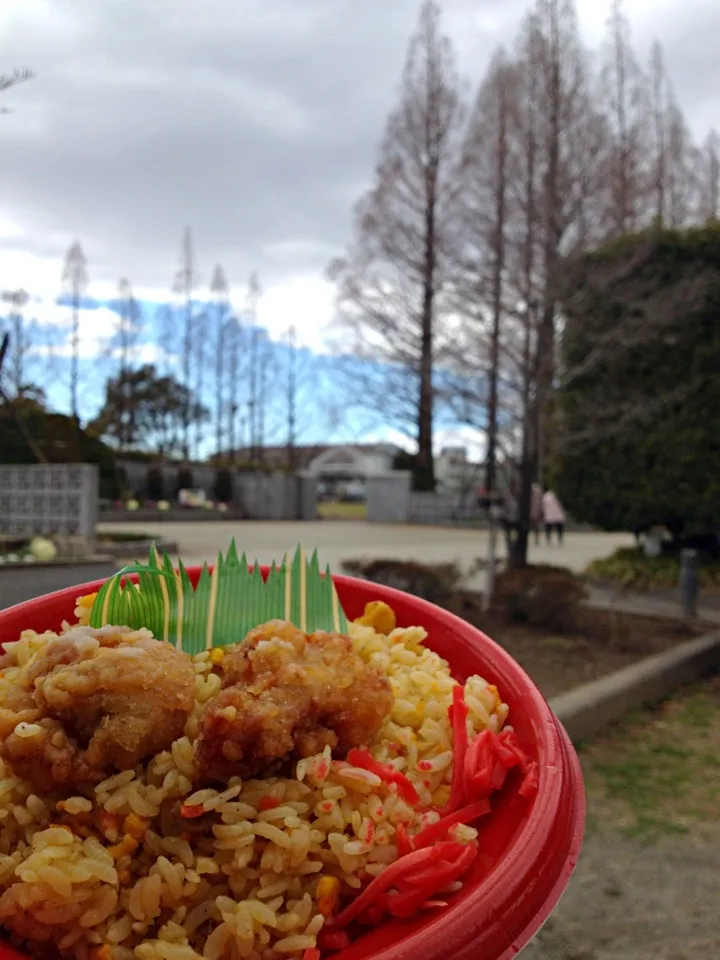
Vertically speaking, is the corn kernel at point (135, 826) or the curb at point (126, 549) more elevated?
the corn kernel at point (135, 826)

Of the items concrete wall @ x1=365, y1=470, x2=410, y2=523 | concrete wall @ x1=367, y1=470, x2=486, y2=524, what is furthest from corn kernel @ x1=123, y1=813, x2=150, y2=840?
concrete wall @ x1=365, y1=470, x2=410, y2=523

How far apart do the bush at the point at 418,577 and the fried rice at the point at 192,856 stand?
4.51m

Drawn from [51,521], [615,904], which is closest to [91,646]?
[615,904]

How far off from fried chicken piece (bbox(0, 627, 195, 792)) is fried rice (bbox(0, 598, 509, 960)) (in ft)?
0.09

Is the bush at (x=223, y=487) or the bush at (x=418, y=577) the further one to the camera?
the bush at (x=223, y=487)

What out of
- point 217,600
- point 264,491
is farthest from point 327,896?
Answer: point 264,491

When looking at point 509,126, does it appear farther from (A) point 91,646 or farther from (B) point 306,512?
(B) point 306,512

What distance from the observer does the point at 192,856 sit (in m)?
0.94

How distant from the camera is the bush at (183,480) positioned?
25.6 meters

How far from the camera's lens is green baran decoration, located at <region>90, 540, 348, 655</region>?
125cm

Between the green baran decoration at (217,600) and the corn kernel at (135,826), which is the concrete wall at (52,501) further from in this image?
the corn kernel at (135,826)

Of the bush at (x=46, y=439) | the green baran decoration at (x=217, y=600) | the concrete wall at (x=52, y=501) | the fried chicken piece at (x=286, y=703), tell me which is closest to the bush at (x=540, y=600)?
the green baran decoration at (x=217, y=600)

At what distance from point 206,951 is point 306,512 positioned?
2529 cm

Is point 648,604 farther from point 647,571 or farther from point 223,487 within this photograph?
point 223,487
